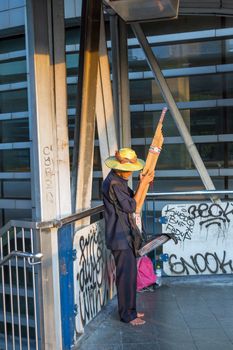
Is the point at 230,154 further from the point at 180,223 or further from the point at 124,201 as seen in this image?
the point at 124,201

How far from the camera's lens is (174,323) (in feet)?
15.3

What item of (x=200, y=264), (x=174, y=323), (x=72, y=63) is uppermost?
(x=72, y=63)

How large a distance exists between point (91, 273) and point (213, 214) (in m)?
2.11

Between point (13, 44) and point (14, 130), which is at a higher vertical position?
point (13, 44)

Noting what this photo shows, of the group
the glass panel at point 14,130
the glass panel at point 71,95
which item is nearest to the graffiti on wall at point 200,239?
the glass panel at point 71,95

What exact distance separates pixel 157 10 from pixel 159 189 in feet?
17.5

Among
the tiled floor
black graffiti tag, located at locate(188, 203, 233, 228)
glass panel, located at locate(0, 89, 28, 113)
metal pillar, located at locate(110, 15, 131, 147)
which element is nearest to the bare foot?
the tiled floor

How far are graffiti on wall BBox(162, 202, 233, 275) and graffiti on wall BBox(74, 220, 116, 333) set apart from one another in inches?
41.6

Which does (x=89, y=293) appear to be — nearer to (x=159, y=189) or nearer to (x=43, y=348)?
(x=43, y=348)

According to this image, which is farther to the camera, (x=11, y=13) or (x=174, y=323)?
(x=11, y=13)

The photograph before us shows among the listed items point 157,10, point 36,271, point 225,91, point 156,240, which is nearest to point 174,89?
point 225,91

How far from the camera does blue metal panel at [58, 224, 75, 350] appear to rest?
3.80m

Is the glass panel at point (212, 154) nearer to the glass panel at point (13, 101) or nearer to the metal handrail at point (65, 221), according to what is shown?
the glass panel at point (13, 101)

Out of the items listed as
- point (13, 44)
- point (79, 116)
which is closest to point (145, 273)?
Answer: point (79, 116)
